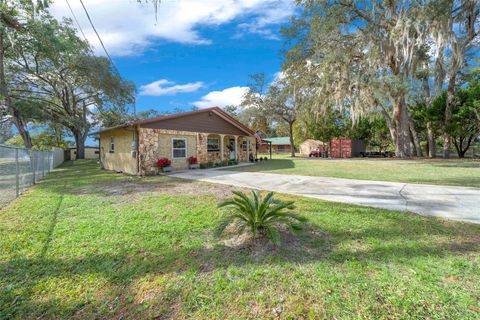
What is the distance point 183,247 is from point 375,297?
7.09ft

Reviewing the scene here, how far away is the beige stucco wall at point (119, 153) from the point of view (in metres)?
10.9

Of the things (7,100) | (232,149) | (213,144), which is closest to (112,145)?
(213,144)

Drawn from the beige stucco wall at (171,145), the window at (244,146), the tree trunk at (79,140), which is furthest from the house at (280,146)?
the beige stucco wall at (171,145)

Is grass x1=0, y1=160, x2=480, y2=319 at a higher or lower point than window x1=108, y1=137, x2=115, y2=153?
lower

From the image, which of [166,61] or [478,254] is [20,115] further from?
[478,254]

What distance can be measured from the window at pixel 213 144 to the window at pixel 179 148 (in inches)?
75.9

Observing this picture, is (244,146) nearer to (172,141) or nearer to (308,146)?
(172,141)

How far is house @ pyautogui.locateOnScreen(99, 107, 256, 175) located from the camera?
10.4m

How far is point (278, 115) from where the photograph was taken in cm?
2572

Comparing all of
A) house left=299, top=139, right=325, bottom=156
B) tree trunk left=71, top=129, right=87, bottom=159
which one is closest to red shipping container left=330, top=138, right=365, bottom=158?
house left=299, top=139, right=325, bottom=156

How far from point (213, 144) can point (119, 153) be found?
5.45 m

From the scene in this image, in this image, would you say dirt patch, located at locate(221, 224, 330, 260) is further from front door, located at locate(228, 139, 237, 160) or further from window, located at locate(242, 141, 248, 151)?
window, located at locate(242, 141, 248, 151)

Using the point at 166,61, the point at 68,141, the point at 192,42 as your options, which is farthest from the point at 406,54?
the point at 68,141

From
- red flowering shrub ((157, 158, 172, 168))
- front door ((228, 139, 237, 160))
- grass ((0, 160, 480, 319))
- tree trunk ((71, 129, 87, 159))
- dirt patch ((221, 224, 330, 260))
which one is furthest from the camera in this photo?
tree trunk ((71, 129, 87, 159))
